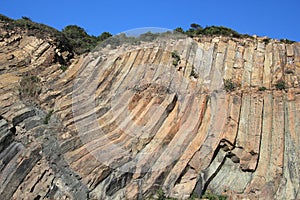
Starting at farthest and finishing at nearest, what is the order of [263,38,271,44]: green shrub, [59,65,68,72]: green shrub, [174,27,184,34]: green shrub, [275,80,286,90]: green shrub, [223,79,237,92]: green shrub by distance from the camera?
[174,27,184,34]: green shrub → [263,38,271,44]: green shrub → [59,65,68,72]: green shrub → [223,79,237,92]: green shrub → [275,80,286,90]: green shrub

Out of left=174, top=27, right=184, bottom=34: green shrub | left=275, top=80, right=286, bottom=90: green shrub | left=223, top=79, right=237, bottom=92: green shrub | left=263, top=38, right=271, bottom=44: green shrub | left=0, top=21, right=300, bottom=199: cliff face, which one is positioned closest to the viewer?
left=0, top=21, right=300, bottom=199: cliff face

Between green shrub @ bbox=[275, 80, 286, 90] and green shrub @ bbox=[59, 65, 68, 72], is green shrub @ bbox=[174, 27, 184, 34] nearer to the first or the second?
green shrub @ bbox=[59, 65, 68, 72]

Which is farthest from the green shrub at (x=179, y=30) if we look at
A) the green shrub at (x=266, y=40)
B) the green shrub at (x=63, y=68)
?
the green shrub at (x=63, y=68)

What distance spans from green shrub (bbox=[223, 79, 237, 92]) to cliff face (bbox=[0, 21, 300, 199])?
55mm

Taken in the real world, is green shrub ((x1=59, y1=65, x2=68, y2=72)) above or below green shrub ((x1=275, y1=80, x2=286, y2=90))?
below

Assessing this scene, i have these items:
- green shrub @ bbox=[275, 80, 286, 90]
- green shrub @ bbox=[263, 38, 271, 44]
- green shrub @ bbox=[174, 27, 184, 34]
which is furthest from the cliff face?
green shrub @ bbox=[174, 27, 184, 34]

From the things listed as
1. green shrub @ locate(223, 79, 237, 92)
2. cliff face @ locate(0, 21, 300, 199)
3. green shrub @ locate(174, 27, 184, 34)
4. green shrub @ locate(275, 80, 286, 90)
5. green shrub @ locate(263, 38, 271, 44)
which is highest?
green shrub @ locate(174, 27, 184, 34)

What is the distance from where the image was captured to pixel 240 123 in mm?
20688

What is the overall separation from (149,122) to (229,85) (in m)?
5.03

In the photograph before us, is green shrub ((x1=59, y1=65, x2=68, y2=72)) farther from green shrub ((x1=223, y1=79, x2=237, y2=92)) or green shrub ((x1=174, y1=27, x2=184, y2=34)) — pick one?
green shrub ((x1=174, y1=27, x2=184, y2=34))

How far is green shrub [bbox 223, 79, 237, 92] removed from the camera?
22312 mm

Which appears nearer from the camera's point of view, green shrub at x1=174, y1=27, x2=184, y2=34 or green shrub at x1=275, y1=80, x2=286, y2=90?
green shrub at x1=275, y1=80, x2=286, y2=90

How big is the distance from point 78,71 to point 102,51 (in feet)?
8.89

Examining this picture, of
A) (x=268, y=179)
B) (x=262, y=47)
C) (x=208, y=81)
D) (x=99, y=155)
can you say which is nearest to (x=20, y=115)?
(x=99, y=155)
